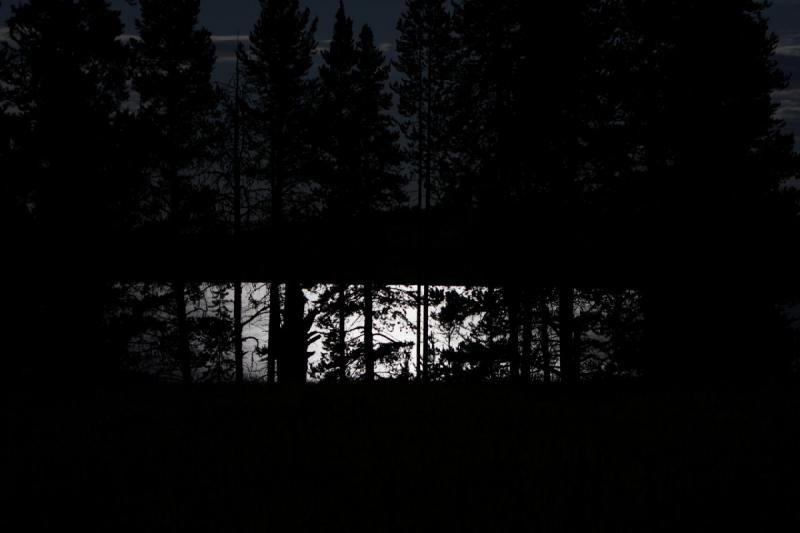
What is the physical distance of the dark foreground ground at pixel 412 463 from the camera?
6.04m

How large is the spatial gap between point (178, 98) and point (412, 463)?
17755 mm

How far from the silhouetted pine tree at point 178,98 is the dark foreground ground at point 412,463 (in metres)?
9.34

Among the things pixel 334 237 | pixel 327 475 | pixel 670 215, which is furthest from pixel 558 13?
pixel 327 475

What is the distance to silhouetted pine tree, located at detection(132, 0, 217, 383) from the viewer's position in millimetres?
20672

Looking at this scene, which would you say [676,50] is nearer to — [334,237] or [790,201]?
[790,201]

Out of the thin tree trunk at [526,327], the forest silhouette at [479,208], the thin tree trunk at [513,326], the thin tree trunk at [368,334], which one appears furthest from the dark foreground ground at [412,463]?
the thin tree trunk at [368,334]

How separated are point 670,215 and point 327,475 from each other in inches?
502

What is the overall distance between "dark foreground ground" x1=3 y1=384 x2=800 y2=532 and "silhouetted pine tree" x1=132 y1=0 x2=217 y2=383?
9.34 metres

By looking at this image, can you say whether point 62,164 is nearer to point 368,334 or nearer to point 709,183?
point 368,334

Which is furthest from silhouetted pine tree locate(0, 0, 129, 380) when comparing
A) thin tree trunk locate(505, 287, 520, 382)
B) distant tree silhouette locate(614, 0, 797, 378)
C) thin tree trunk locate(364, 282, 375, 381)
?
distant tree silhouette locate(614, 0, 797, 378)

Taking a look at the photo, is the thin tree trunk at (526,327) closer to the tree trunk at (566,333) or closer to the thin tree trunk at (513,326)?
the thin tree trunk at (513,326)

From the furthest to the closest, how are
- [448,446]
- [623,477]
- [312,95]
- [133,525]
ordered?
[312,95] → [448,446] → [623,477] → [133,525]

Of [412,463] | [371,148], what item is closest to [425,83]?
[371,148]

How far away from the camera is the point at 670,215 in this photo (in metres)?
16.3
